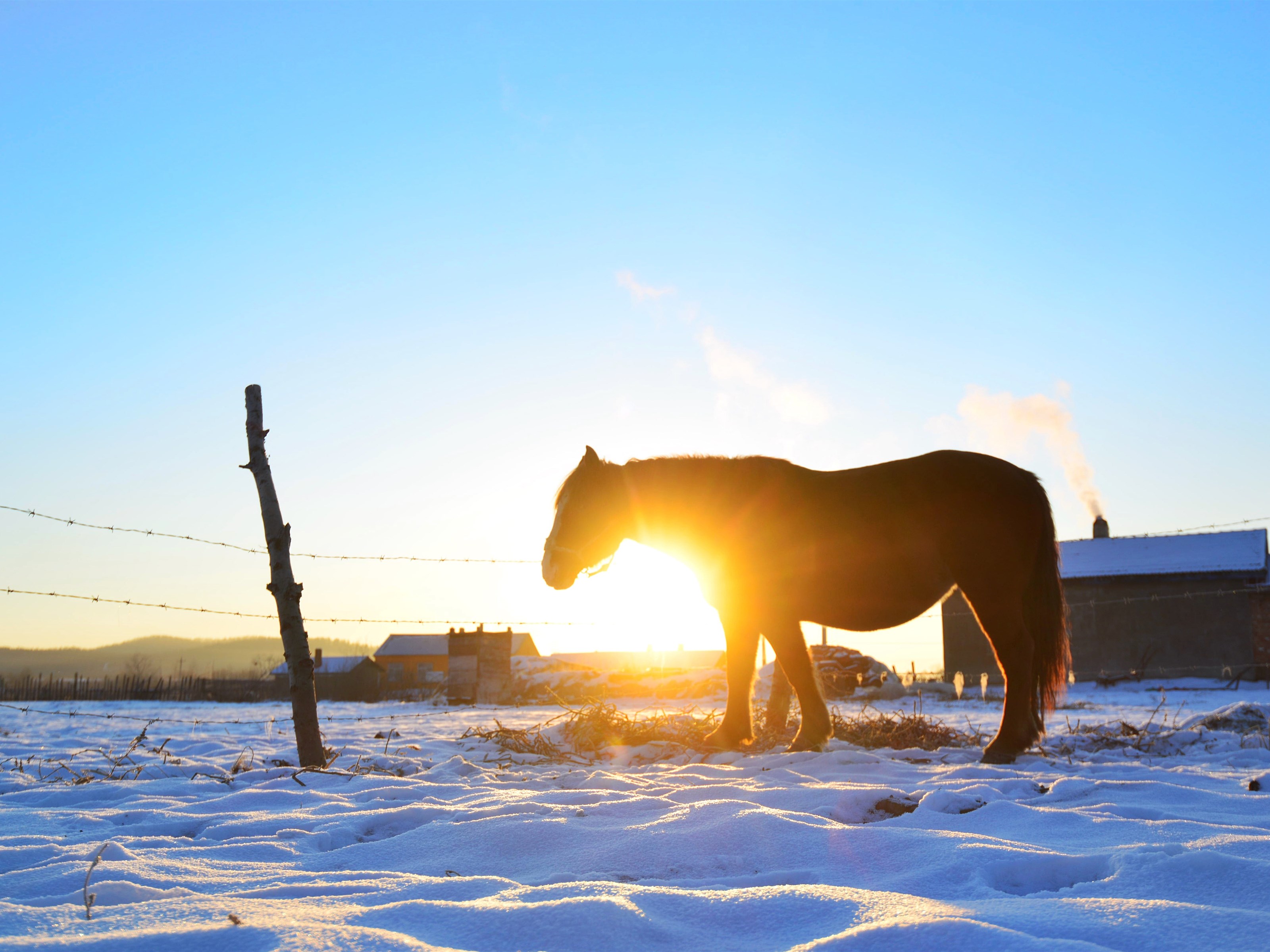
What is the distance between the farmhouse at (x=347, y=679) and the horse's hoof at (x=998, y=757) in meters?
32.5

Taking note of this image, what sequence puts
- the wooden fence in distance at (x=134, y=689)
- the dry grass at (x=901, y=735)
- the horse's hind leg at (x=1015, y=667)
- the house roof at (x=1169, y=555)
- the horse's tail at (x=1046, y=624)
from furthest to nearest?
1. the wooden fence in distance at (x=134, y=689)
2. the house roof at (x=1169, y=555)
3. the dry grass at (x=901, y=735)
4. the horse's tail at (x=1046, y=624)
5. the horse's hind leg at (x=1015, y=667)

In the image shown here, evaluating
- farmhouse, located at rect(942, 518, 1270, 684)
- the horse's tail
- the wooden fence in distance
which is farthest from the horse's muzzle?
the wooden fence in distance

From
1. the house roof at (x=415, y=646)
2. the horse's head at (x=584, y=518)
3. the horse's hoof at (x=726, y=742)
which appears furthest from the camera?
the house roof at (x=415, y=646)

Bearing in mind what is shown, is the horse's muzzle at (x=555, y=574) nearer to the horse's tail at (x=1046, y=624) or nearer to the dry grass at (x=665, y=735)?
the dry grass at (x=665, y=735)

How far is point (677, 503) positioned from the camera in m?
5.33

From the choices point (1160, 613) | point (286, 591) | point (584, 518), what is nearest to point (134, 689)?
point (286, 591)

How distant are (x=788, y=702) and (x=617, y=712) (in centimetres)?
136

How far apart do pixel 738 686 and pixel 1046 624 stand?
2027mm

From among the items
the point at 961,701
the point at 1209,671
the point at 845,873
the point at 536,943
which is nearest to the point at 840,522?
the point at 845,873

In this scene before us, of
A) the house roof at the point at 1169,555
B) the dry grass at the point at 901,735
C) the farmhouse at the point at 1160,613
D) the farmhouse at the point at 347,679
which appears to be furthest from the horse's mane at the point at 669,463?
the farmhouse at the point at 347,679

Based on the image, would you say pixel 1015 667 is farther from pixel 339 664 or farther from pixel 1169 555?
pixel 339 664

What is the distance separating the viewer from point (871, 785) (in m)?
3.14

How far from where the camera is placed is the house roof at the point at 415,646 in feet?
146

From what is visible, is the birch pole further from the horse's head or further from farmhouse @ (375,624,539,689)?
farmhouse @ (375,624,539,689)
